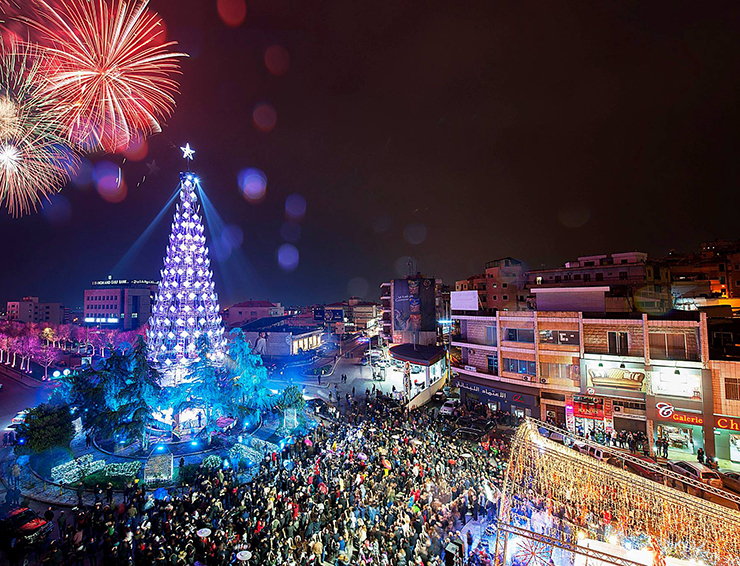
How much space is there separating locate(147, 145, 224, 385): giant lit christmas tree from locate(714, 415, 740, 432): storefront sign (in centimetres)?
3468

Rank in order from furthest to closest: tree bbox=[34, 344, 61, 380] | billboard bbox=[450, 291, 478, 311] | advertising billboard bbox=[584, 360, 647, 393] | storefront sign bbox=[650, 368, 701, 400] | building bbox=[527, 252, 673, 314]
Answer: tree bbox=[34, 344, 61, 380] → billboard bbox=[450, 291, 478, 311] → building bbox=[527, 252, 673, 314] → advertising billboard bbox=[584, 360, 647, 393] → storefront sign bbox=[650, 368, 701, 400]

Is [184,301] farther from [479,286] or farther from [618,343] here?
[479,286]

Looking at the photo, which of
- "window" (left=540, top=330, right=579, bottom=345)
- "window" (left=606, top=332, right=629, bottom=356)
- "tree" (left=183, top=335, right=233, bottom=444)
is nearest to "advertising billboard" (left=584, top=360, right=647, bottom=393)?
"window" (left=606, top=332, right=629, bottom=356)

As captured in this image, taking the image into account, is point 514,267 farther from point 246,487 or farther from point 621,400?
point 246,487

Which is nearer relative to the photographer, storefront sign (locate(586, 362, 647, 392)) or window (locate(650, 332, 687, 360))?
window (locate(650, 332, 687, 360))

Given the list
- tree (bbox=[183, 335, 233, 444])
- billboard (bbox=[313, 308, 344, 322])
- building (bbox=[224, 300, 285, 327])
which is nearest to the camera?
tree (bbox=[183, 335, 233, 444])

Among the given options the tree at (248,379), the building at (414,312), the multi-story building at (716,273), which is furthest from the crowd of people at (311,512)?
the multi-story building at (716,273)

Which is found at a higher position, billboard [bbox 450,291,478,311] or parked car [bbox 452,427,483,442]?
billboard [bbox 450,291,478,311]

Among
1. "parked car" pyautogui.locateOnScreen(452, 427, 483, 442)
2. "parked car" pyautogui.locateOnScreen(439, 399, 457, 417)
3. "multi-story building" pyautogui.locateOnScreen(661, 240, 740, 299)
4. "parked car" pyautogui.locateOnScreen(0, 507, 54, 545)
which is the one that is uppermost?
"multi-story building" pyautogui.locateOnScreen(661, 240, 740, 299)

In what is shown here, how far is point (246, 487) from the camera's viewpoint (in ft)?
53.2

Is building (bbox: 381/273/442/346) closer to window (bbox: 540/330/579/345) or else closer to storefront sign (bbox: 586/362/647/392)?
window (bbox: 540/330/579/345)

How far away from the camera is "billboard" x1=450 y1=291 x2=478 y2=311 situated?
1395 inches

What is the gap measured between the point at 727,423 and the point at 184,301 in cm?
3735

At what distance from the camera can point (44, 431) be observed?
19.0m
